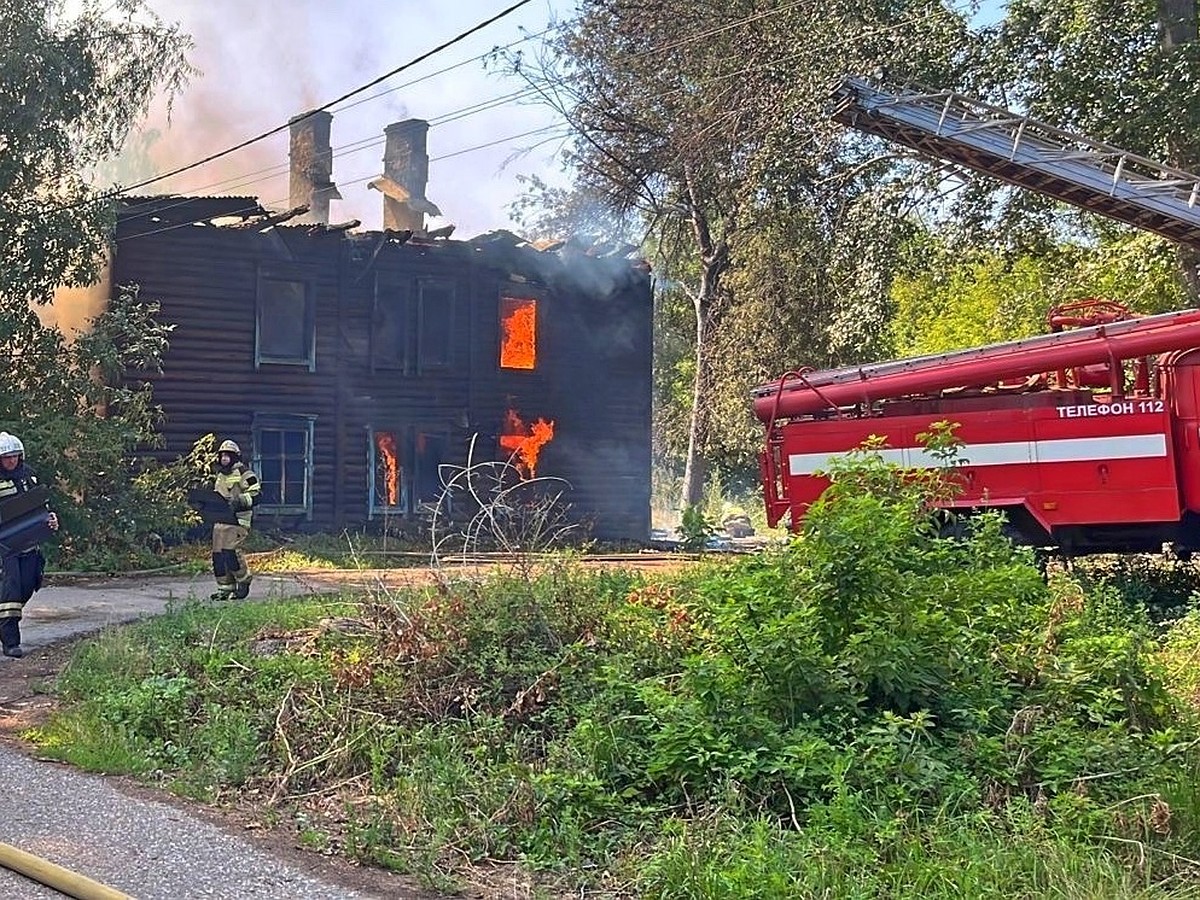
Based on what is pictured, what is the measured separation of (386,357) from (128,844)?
773 inches

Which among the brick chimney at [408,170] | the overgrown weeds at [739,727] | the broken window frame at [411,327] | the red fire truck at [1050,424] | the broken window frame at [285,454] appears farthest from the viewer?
the brick chimney at [408,170]

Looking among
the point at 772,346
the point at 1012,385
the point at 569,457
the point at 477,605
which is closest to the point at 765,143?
the point at 772,346

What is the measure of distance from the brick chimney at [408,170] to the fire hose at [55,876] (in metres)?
26.8

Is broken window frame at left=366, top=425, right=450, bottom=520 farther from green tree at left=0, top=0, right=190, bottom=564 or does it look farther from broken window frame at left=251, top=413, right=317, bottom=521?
green tree at left=0, top=0, right=190, bottom=564

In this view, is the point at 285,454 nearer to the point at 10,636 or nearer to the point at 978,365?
the point at 10,636

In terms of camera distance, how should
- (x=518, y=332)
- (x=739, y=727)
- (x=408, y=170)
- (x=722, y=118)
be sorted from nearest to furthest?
(x=739, y=727)
(x=722, y=118)
(x=518, y=332)
(x=408, y=170)

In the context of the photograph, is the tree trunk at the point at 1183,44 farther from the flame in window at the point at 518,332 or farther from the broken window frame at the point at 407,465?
the broken window frame at the point at 407,465

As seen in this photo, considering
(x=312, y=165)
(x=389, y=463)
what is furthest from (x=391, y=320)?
(x=312, y=165)

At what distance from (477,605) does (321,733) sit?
4.07 ft

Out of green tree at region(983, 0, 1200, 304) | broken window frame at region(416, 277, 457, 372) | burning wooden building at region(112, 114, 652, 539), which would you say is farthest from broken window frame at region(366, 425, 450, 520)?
green tree at region(983, 0, 1200, 304)

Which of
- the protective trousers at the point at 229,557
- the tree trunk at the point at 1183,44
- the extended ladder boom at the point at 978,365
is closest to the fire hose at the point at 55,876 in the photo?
the protective trousers at the point at 229,557

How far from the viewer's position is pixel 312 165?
95.5ft

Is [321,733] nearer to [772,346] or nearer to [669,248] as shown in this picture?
[772,346]

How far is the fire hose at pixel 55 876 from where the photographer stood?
13.5ft
